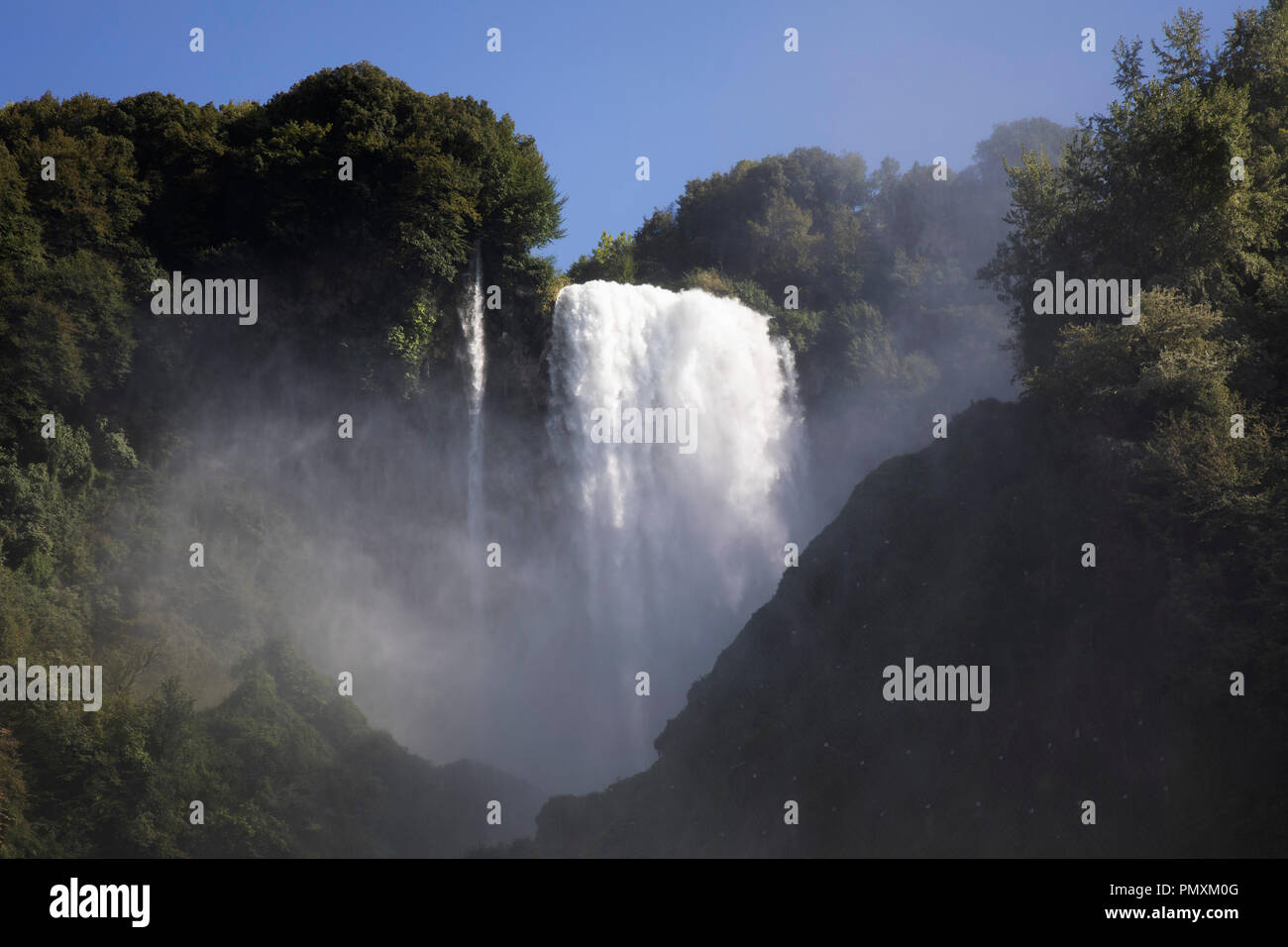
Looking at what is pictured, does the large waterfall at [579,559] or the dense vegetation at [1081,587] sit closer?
the dense vegetation at [1081,587]

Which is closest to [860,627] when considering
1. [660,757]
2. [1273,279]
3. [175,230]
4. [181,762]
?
[660,757]

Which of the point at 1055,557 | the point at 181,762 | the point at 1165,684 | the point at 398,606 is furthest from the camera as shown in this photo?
the point at 398,606

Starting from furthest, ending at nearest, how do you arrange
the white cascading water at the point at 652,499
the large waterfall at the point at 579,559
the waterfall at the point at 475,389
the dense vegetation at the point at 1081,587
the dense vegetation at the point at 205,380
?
the waterfall at the point at 475,389, the white cascading water at the point at 652,499, the large waterfall at the point at 579,559, the dense vegetation at the point at 205,380, the dense vegetation at the point at 1081,587

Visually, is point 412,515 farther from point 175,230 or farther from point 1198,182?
point 1198,182

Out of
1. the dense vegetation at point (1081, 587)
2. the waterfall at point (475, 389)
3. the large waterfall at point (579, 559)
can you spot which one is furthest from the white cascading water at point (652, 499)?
the dense vegetation at point (1081, 587)

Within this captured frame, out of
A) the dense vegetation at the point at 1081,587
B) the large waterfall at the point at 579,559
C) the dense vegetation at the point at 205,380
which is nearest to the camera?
the dense vegetation at the point at 1081,587

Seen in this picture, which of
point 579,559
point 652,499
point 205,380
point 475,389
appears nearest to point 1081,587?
point 652,499

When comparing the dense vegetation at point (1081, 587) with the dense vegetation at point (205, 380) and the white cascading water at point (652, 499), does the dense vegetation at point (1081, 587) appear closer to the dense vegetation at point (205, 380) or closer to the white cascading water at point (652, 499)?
the dense vegetation at point (205, 380)
